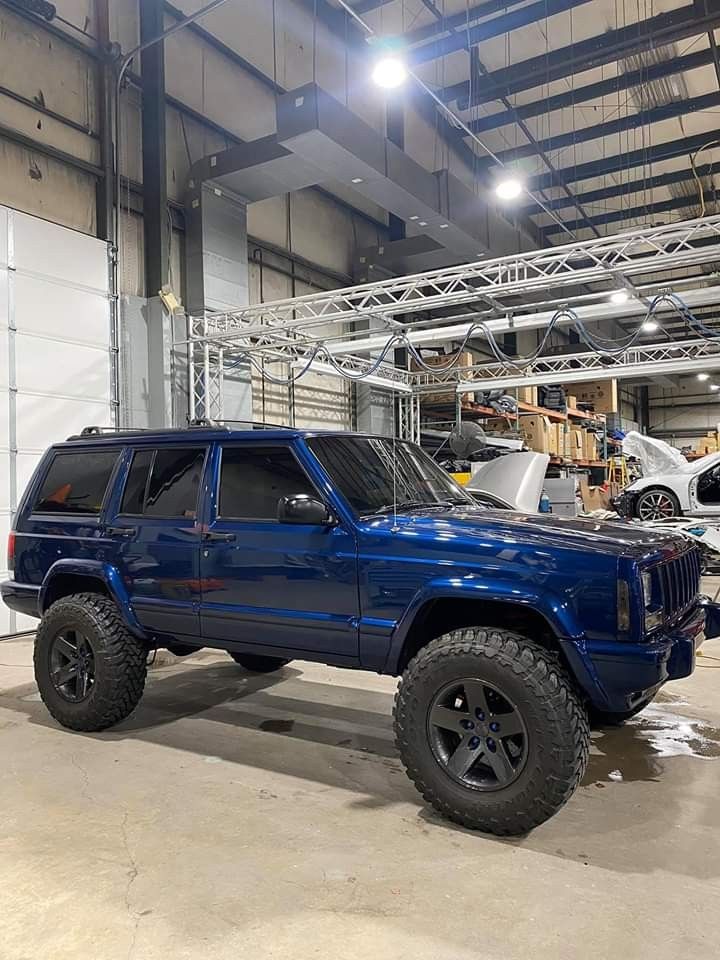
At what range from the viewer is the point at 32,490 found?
190 inches

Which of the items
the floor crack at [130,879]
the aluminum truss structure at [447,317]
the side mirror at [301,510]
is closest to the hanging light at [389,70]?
the aluminum truss structure at [447,317]

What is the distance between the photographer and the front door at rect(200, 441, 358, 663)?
11.4ft

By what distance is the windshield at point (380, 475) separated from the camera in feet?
12.2

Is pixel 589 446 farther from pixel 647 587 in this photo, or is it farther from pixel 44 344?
pixel 647 587

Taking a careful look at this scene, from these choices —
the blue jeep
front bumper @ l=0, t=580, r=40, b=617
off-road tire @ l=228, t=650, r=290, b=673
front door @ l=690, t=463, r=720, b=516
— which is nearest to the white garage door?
front bumper @ l=0, t=580, r=40, b=617

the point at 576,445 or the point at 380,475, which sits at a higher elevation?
the point at 576,445

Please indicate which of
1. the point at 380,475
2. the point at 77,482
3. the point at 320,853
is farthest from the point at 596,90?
the point at 320,853

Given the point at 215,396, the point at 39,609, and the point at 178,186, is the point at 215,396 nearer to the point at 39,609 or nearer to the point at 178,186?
the point at 178,186

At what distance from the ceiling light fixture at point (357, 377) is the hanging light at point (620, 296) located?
4.44 metres

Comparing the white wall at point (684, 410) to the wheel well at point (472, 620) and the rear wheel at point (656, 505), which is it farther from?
the wheel well at point (472, 620)

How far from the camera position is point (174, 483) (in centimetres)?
424

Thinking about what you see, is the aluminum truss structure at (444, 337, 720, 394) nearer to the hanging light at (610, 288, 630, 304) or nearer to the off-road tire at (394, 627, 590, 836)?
the hanging light at (610, 288, 630, 304)

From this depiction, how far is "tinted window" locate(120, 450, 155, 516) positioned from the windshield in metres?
1.23

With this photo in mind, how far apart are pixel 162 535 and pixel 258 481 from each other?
712mm
